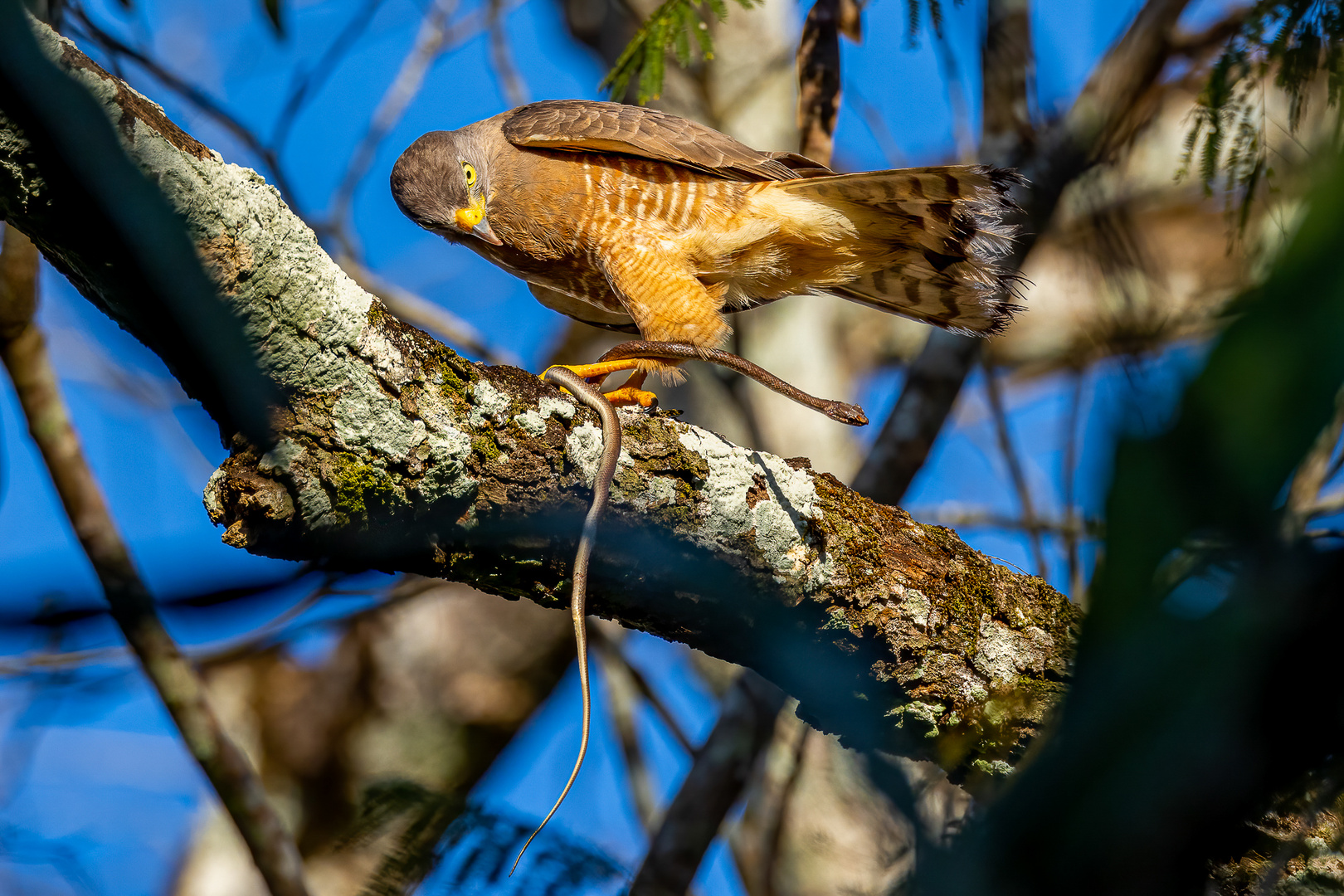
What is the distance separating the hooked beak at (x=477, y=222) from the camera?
3781 mm

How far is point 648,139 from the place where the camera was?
12.1 feet

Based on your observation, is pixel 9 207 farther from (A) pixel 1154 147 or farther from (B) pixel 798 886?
(A) pixel 1154 147

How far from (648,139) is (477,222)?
0.77m

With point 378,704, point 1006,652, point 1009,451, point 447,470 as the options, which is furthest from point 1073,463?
point 378,704

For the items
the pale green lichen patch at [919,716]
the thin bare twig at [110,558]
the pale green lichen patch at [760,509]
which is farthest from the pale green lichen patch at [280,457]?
the pale green lichen patch at [919,716]

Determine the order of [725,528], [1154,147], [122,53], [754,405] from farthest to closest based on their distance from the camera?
[1154,147], [754,405], [122,53], [725,528]

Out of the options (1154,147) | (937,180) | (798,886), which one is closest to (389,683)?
(798,886)

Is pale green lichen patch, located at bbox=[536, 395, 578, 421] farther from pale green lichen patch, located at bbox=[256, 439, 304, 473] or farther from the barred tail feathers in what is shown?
the barred tail feathers

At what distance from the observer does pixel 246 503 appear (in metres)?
1.75

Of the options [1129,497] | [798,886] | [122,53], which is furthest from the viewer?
[798,886]

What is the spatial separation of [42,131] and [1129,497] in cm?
169

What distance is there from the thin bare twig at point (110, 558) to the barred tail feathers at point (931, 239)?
2.88 metres

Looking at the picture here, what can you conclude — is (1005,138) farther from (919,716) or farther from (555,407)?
(555,407)

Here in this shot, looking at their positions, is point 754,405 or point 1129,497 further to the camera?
point 754,405
